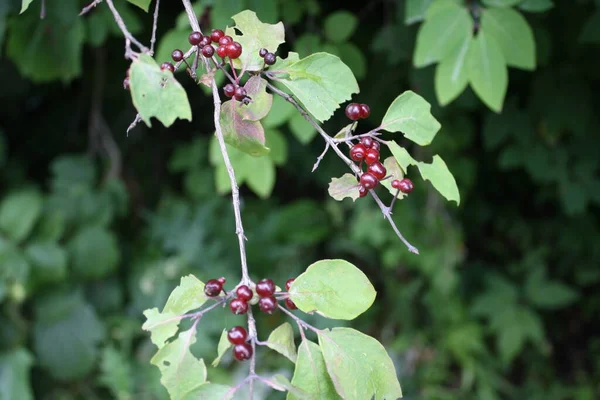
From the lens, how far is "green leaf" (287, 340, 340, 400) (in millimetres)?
428

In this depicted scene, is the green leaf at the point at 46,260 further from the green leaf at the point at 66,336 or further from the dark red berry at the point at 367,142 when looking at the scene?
the dark red berry at the point at 367,142

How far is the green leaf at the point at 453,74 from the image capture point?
2.79 feet

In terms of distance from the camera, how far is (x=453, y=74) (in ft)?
2.82

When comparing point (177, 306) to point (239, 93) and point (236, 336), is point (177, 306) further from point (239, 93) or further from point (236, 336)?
point (239, 93)

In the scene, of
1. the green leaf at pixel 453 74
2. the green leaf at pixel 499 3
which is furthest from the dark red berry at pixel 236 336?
the green leaf at pixel 499 3

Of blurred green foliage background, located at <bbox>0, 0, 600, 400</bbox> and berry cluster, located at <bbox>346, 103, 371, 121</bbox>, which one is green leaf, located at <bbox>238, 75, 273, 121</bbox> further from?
blurred green foliage background, located at <bbox>0, 0, 600, 400</bbox>

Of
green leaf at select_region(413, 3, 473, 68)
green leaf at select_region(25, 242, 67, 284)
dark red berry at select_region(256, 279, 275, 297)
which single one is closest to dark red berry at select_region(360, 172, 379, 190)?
dark red berry at select_region(256, 279, 275, 297)

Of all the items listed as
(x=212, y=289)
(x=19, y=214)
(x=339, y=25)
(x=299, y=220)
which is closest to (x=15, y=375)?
(x=19, y=214)

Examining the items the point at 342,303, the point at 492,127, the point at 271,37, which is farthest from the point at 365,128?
the point at 342,303

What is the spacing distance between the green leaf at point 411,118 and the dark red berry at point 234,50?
15 cm

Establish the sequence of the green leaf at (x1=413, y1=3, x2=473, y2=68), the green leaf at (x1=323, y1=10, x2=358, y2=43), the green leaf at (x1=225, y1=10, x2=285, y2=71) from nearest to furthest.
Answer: the green leaf at (x1=225, y1=10, x2=285, y2=71) < the green leaf at (x1=413, y1=3, x2=473, y2=68) < the green leaf at (x1=323, y1=10, x2=358, y2=43)

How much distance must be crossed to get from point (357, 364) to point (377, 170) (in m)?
0.16

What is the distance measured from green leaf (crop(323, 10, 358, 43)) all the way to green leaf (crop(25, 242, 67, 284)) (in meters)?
1.01

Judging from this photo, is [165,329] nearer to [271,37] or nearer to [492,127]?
[271,37]
